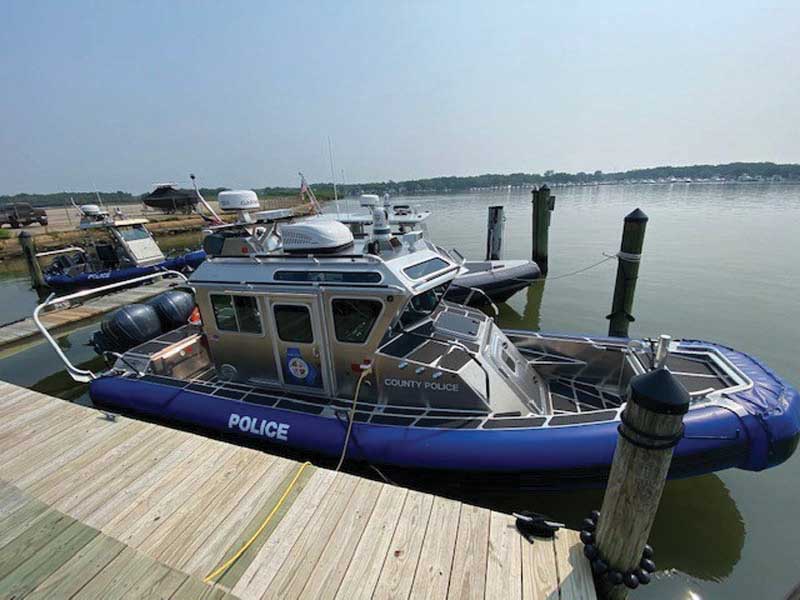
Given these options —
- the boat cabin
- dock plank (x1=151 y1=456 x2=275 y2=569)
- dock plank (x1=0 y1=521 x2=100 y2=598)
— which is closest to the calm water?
the boat cabin

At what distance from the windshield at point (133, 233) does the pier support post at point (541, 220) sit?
14752 millimetres

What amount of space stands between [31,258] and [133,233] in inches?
138

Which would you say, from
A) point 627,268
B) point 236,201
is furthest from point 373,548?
point 627,268

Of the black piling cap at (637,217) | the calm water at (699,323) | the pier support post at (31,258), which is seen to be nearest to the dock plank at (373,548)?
the calm water at (699,323)

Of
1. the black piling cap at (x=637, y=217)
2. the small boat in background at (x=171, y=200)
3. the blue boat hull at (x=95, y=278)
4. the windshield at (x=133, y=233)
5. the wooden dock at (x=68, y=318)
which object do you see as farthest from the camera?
the small boat in background at (x=171, y=200)

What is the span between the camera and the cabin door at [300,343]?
14.4ft

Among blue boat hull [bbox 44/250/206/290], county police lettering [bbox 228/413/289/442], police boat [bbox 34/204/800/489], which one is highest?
police boat [bbox 34/204/800/489]

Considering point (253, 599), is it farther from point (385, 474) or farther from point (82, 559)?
point (385, 474)

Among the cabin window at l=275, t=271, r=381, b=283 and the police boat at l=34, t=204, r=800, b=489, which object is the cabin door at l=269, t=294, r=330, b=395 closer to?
the police boat at l=34, t=204, r=800, b=489

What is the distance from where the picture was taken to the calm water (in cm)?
386

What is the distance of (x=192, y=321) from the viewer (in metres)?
7.16

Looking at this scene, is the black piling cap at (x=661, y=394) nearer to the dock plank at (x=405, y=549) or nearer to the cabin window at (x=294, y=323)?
the dock plank at (x=405, y=549)

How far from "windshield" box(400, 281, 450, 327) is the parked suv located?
37.8m

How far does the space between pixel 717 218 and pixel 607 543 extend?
33.0 meters
